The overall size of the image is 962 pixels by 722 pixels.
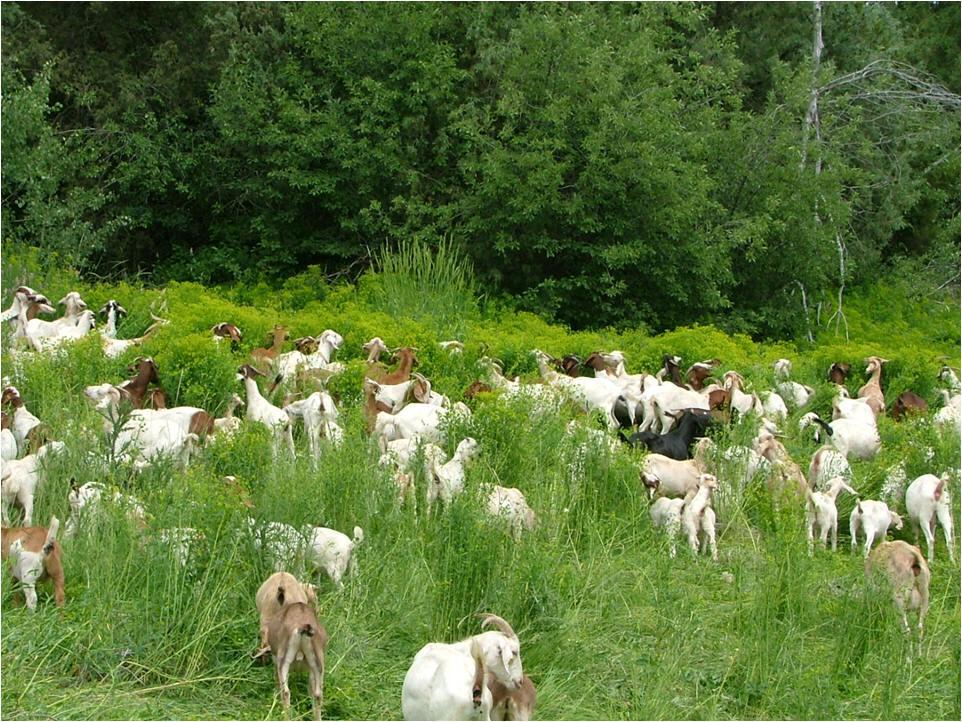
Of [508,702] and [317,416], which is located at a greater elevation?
[508,702]

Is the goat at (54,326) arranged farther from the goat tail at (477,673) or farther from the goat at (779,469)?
the goat tail at (477,673)

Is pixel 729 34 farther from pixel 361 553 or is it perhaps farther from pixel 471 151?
pixel 361 553

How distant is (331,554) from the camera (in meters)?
7.29

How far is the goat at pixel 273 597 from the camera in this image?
6.24 metres

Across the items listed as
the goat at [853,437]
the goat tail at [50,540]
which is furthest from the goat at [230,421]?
the goat at [853,437]

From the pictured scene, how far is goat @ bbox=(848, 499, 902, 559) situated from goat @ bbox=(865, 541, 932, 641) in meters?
1.34

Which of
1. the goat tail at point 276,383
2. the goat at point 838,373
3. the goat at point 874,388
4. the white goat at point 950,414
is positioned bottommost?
the goat at point 838,373

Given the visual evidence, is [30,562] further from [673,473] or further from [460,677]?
[673,473]

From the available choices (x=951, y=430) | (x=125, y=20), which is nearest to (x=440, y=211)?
(x=125, y=20)

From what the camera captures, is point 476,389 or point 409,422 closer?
point 409,422

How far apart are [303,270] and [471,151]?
3946 mm

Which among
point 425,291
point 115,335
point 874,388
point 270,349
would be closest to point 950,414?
point 874,388

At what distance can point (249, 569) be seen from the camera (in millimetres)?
6898

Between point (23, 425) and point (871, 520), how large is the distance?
5962 millimetres
